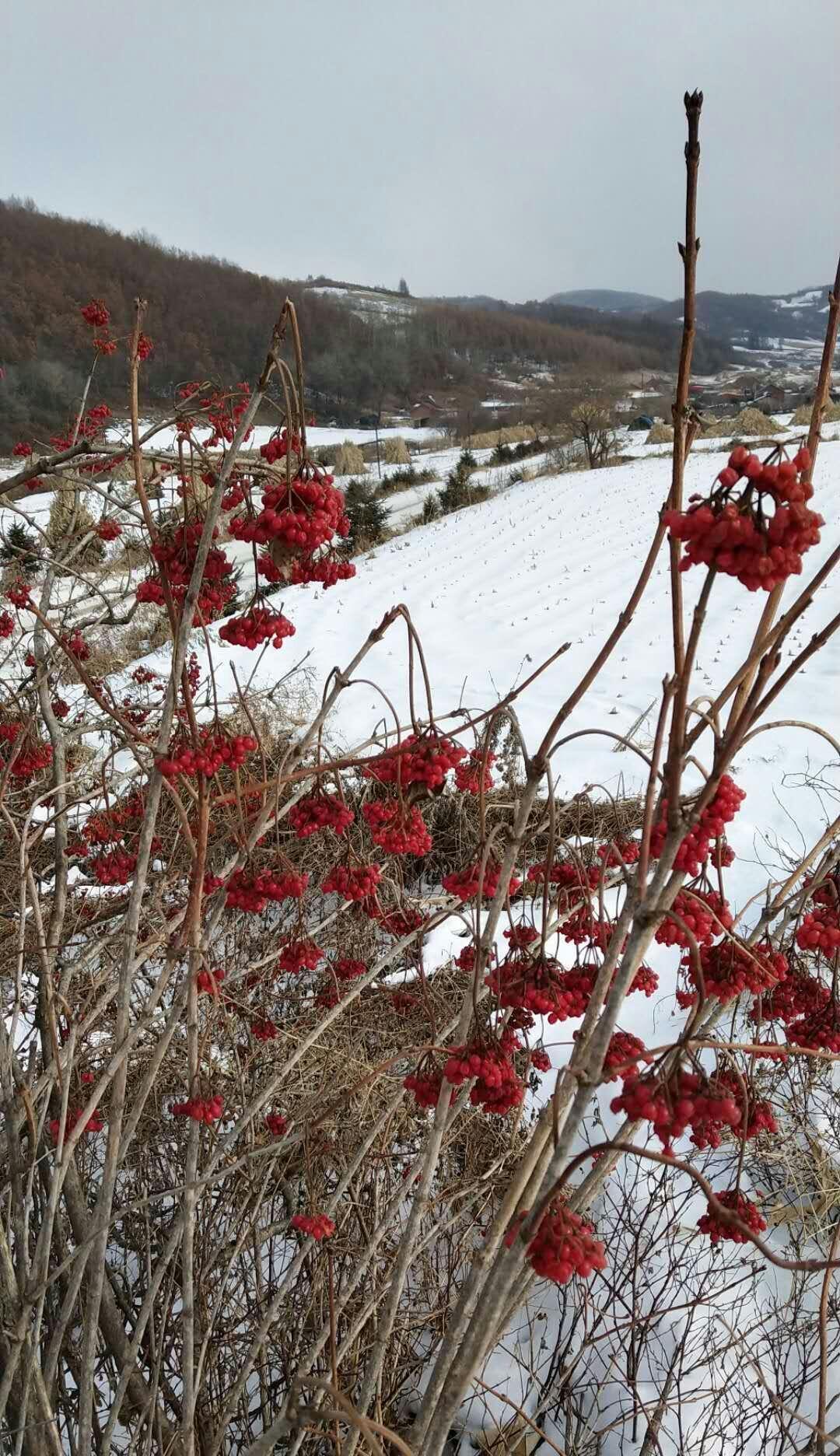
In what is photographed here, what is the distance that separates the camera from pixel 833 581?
11867 millimetres

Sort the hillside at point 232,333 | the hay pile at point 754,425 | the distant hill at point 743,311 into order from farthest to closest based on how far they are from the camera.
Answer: the distant hill at point 743,311 < the hay pile at point 754,425 < the hillside at point 232,333

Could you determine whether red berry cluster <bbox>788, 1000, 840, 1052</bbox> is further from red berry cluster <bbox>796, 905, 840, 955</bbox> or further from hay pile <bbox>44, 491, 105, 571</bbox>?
hay pile <bbox>44, 491, 105, 571</bbox>

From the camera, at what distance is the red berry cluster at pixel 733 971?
0.99m

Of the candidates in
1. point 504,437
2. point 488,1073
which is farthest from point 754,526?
point 504,437

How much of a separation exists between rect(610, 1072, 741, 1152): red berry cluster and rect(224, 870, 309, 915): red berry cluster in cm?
81

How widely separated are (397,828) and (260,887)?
0.27 metres

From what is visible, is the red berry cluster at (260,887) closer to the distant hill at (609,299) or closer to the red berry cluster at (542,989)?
the red berry cluster at (542,989)

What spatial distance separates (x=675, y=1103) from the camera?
693 mm

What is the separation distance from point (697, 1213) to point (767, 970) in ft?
8.33

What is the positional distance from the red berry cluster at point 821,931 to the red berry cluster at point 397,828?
0.64m

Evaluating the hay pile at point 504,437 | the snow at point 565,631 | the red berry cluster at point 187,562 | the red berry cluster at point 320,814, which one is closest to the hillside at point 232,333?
the red berry cluster at point 187,562

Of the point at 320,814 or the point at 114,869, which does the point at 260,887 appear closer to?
the point at 320,814

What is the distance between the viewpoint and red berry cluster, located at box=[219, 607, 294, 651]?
1.21 m

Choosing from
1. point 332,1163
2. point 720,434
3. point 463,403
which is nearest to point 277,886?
point 332,1163
